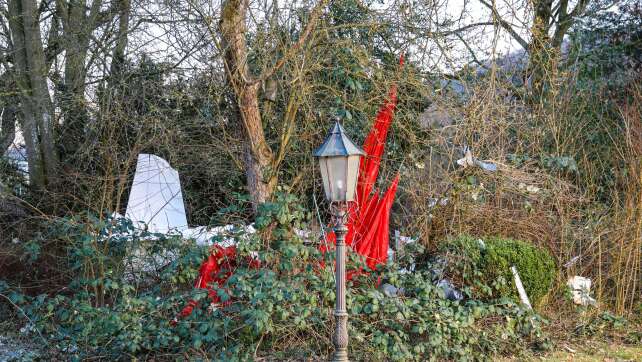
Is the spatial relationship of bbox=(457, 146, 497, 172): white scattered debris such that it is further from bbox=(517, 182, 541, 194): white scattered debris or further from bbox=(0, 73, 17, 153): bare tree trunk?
bbox=(0, 73, 17, 153): bare tree trunk

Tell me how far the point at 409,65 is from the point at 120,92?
3484 millimetres

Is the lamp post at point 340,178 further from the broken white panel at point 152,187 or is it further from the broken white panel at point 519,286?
the broken white panel at point 152,187

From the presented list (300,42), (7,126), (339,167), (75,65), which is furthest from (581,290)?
(7,126)

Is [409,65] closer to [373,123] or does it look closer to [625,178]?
[373,123]

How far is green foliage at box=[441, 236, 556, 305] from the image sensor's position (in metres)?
6.98

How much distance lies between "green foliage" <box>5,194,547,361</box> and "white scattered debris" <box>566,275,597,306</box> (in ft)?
3.99

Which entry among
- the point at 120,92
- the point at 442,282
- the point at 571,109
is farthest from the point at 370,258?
the point at 571,109

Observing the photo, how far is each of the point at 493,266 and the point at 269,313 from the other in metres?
2.66

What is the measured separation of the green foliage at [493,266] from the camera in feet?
22.9

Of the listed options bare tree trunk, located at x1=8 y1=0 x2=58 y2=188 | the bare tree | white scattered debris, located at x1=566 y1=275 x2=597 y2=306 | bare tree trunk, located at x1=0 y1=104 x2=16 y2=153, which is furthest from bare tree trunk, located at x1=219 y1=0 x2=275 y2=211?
bare tree trunk, located at x1=0 y1=104 x2=16 y2=153

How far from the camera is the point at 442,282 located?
722 cm

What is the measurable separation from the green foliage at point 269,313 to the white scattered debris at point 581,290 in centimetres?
122

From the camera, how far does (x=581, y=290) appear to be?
25.7 ft

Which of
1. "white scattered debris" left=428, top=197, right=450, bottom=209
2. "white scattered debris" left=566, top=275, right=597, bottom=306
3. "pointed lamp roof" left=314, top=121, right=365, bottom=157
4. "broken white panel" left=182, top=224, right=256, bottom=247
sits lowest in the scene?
"white scattered debris" left=566, top=275, right=597, bottom=306
